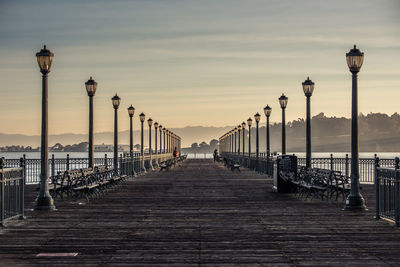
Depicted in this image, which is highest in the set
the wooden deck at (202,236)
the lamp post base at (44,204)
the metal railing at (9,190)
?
the metal railing at (9,190)

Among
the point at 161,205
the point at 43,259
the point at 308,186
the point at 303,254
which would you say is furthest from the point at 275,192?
the point at 43,259

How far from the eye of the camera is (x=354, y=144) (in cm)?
1521

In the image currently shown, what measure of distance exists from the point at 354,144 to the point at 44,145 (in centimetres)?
844

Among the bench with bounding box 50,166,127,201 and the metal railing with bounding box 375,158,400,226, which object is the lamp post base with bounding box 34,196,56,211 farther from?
the metal railing with bounding box 375,158,400,226

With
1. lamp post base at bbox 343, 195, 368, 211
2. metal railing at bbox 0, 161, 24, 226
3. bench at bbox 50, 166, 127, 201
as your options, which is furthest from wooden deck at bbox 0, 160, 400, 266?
bench at bbox 50, 166, 127, 201

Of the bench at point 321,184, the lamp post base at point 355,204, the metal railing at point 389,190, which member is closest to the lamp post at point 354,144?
the lamp post base at point 355,204

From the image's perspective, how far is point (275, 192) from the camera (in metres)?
21.1

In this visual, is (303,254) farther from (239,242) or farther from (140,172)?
(140,172)

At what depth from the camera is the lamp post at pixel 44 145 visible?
15.0 meters

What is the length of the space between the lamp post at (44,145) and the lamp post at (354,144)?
7.92 m

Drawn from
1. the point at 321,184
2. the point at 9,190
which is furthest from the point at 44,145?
the point at 321,184

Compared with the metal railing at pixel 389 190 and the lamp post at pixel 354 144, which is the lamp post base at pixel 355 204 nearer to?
the lamp post at pixel 354 144

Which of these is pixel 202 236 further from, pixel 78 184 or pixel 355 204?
pixel 78 184

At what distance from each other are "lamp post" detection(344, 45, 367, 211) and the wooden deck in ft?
1.25
